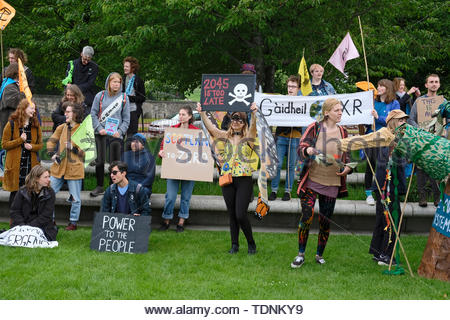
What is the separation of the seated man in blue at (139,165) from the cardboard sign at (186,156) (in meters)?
0.21

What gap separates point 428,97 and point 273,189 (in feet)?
9.39

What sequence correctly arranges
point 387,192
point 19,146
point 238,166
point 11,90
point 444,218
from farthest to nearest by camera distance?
point 11,90, point 19,146, point 238,166, point 387,192, point 444,218

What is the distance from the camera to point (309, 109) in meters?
9.30

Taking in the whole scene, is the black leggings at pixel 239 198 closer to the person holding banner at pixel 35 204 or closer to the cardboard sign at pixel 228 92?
the cardboard sign at pixel 228 92

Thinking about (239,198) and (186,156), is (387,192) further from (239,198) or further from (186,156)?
(186,156)

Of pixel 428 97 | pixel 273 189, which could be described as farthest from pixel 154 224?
pixel 428 97

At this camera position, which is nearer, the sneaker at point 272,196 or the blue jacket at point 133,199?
the blue jacket at point 133,199

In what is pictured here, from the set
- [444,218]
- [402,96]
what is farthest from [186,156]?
[402,96]

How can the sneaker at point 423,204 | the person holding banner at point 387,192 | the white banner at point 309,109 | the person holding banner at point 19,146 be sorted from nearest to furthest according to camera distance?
the person holding banner at point 387,192 < the person holding banner at point 19,146 < the sneaker at point 423,204 < the white banner at point 309,109

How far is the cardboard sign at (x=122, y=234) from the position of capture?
752 cm

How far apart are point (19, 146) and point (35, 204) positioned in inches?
45.4

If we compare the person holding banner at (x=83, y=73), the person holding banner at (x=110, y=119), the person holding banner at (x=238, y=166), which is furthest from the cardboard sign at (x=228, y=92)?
the person holding banner at (x=83, y=73)

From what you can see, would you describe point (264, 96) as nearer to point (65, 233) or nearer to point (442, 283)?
point (65, 233)

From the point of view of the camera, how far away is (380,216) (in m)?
7.19
